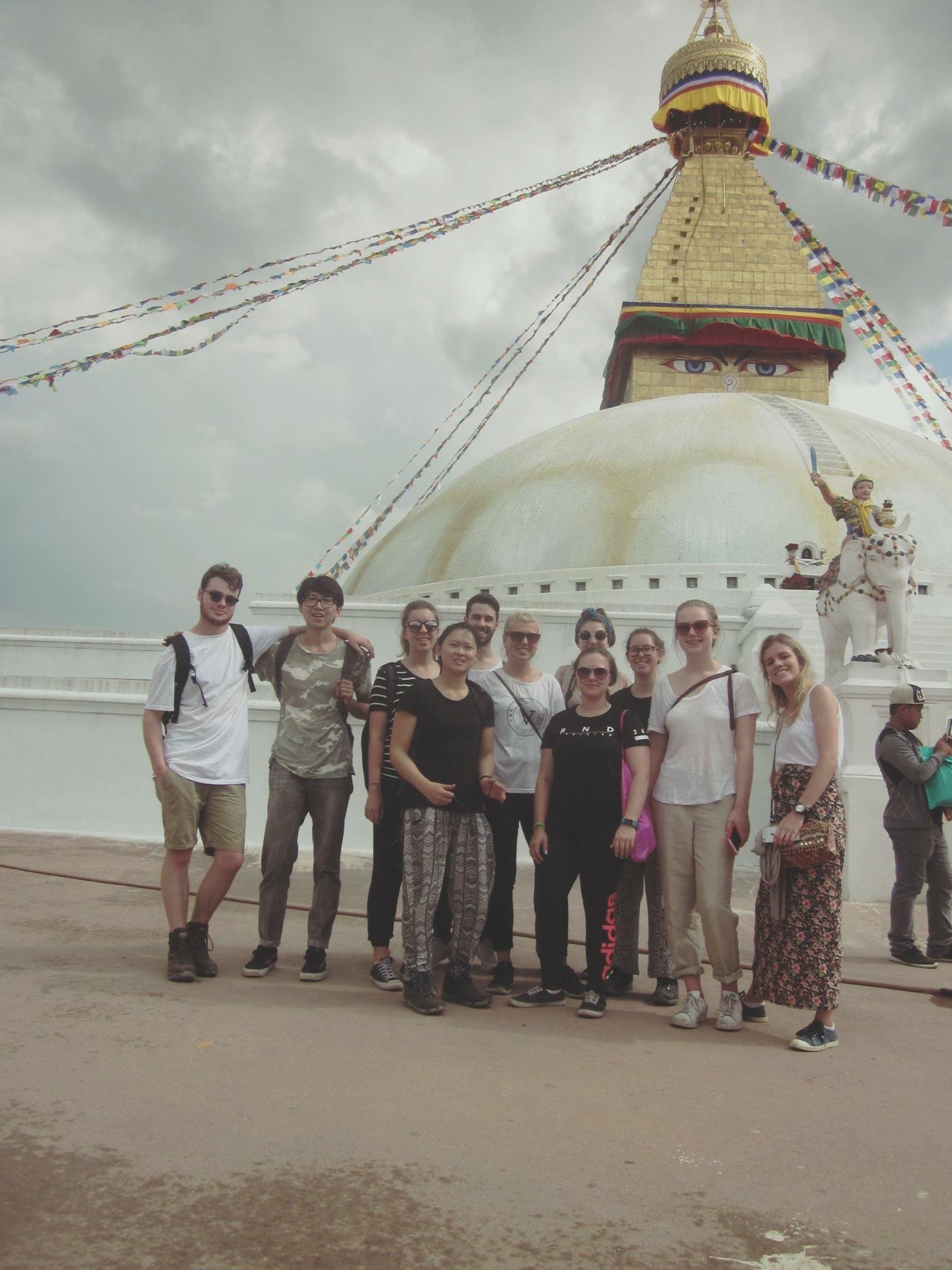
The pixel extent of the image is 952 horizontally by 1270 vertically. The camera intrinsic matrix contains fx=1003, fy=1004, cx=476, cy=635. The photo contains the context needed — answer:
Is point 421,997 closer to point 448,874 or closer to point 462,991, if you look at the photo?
point 462,991

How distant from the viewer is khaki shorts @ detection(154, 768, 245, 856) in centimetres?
364

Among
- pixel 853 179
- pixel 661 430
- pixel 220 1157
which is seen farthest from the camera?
pixel 853 179

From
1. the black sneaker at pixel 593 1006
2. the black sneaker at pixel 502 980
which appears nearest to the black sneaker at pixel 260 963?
the black sneaker at pixel 502 980

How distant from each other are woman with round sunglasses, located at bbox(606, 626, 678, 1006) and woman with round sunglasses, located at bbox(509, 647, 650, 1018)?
0.14 meters

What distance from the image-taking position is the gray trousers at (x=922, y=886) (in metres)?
4.66

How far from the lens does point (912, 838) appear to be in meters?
4.76

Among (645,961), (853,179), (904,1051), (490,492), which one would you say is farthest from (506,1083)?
(853,179)

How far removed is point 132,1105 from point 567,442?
13871 millimetres

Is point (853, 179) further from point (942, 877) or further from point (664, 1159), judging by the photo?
point (664, 1159)

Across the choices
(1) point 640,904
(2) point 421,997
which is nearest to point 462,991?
(2) point 421,997

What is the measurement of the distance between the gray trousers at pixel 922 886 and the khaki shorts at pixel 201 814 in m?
3.03

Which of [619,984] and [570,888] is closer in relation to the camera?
[570,888]

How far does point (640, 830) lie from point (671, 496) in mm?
9896

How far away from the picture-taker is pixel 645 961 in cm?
445
